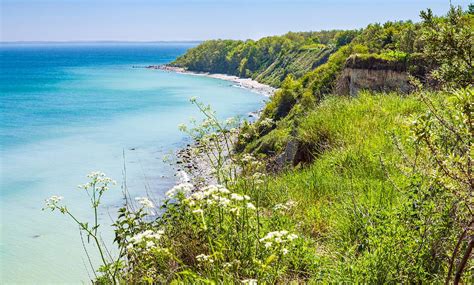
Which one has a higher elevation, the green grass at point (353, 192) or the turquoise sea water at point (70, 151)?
the green grass at point (353, 192)

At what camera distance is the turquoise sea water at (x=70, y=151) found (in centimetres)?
2228

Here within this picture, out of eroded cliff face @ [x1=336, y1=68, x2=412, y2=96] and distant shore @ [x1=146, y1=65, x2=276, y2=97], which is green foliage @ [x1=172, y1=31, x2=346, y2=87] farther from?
eroded cliff face @ [x1=336, y1=68, x2=412, y2=96]

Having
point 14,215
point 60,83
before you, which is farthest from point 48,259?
point 60,83

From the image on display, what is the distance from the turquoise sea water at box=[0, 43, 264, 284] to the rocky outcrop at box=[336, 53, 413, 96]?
44.9ft

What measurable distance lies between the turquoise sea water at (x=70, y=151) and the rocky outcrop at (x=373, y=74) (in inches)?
539

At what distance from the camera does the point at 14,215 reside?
27.4 m

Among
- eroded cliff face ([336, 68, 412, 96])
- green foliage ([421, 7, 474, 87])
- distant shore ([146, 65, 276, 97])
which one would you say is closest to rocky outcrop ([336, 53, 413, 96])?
eroded cliff face ([336, 68, 412, 96])

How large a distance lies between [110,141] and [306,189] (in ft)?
147

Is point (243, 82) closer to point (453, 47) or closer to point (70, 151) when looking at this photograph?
point (70, 151)

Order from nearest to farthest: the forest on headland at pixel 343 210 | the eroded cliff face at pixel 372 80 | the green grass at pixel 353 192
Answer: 1. the forest on headland at pixel 343 210
2. the green grass at pixel 353 192
3. the eroded cliff face at pixel 372 80

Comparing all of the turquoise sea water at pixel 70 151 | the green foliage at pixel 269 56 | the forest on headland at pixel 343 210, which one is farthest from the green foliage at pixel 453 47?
the green foliage at pixel 269 56

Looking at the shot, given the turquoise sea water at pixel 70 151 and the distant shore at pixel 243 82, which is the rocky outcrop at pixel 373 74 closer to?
the turquoise sea water at pixel 70 151

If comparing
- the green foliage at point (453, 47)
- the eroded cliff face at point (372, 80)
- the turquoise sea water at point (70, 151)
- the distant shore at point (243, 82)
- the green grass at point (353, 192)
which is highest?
the green foliage at point (453, 47)

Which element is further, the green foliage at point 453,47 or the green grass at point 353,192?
the green foliage at point 453,47
